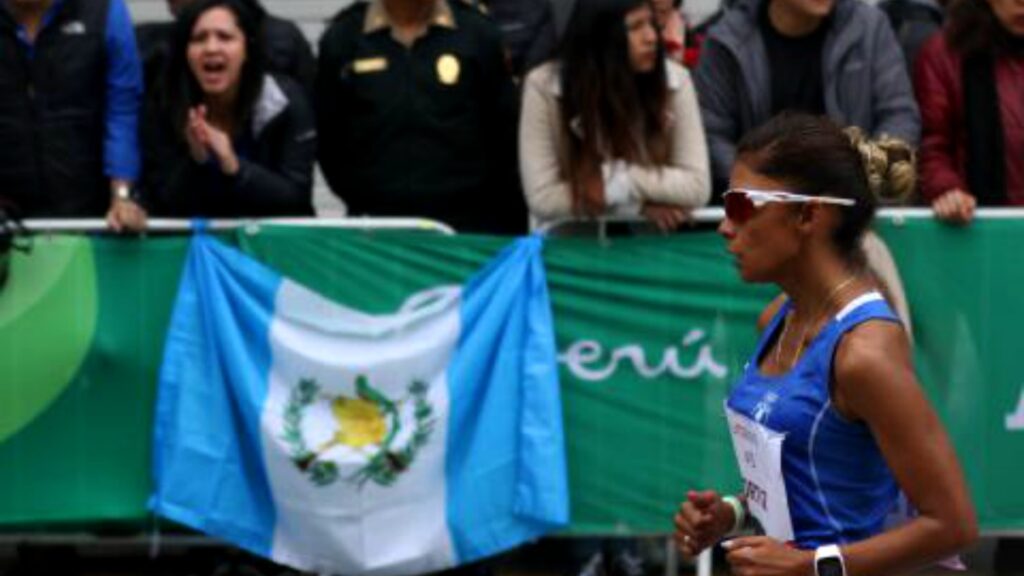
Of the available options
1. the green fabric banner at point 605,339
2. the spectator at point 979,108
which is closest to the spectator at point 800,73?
the spectator at point 979,108

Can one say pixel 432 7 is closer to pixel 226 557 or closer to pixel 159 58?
pixel 159 58

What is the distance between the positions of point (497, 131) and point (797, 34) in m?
1.17

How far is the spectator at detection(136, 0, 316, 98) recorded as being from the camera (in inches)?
322

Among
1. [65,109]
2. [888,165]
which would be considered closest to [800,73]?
[65,109]

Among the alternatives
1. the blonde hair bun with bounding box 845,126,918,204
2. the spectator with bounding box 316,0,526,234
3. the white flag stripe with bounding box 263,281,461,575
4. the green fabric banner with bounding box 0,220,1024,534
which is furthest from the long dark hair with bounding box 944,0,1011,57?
the blonde hair bun with bounding box 845,126,918,204

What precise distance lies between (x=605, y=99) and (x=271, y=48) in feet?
5.14

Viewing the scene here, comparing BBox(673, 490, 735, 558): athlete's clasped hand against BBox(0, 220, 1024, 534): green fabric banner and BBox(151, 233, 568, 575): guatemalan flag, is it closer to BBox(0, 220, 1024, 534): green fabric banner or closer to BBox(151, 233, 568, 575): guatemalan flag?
BBox(151, 233, 568, 575): guatemalan flag

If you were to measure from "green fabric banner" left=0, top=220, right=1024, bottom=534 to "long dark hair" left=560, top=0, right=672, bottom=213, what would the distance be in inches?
12.5

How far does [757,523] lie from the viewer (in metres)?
4.40

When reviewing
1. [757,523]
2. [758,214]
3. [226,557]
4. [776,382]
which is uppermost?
[758,214]

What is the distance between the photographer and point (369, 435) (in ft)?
25.0

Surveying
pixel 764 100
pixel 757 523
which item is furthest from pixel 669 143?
pixel 757 523

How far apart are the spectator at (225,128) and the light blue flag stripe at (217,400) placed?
22 cm

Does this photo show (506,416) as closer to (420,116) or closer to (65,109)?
(420,116)
